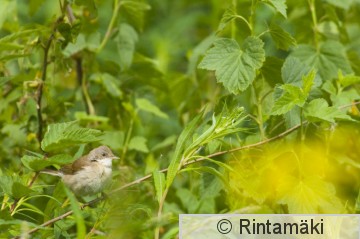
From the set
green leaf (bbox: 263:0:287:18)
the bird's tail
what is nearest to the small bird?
the bird's tail

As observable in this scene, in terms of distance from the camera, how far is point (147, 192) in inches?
120

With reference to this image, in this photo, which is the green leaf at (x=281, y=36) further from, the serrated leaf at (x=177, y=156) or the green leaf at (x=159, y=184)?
the green leaf at (x=159, y=184)

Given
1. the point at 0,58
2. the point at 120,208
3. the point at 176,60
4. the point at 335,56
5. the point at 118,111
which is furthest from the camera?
the point at 176,60

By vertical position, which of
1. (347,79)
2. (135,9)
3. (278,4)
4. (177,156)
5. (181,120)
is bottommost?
(181,120)

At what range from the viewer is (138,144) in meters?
3.13

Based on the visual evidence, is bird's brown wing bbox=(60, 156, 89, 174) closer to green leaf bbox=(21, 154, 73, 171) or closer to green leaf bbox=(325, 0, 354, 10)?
green leaf bbox=(21, 154, 73, 171)

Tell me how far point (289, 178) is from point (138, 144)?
0.71 metres

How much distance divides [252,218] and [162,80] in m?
1.07

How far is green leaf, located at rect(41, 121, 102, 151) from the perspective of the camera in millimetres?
2217

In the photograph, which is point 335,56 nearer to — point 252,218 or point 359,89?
point 359,89

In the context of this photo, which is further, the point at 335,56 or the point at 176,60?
the point at 176,60

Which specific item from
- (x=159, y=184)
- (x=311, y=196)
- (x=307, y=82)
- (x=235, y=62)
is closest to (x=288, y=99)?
(x=307, y=82)

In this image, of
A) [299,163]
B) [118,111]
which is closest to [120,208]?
[299,163]

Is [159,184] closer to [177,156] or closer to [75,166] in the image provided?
[177,156]
